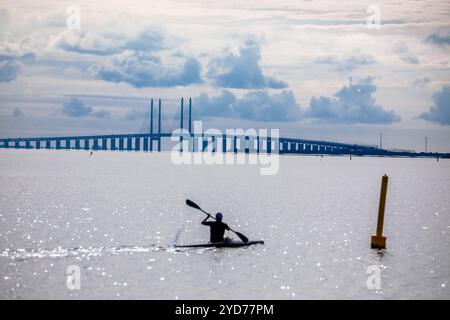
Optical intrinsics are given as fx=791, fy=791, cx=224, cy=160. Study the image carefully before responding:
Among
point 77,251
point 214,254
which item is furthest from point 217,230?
point 77,251

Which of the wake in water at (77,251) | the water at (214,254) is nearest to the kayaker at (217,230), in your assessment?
the water at (214,254)

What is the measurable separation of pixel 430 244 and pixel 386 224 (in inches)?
362

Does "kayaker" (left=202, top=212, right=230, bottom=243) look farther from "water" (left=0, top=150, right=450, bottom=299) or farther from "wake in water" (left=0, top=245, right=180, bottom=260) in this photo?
"wake in water" (left=0, top=245, right=180, bottom=260)

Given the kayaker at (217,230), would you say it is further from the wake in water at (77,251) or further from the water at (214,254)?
the wake in water at (77,251)

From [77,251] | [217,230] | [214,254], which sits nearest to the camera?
[214,254]

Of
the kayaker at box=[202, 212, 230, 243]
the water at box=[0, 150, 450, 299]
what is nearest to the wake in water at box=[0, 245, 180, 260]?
the water at box=[0, 150, 450, 299]

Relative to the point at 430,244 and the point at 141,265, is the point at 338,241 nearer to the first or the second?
the point at 430,244

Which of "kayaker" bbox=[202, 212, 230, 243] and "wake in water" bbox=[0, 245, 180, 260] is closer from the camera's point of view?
"wake in water" bbox=[0, 245, 180, 260]

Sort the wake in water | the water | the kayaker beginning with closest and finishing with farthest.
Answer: the water
the wake in water
the kayaker

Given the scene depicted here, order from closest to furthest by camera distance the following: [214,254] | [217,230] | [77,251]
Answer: [214,254], [217,230], [77,251]

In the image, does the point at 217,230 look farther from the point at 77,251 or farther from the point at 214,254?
the point at 77,251

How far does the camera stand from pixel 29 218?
4441cm
